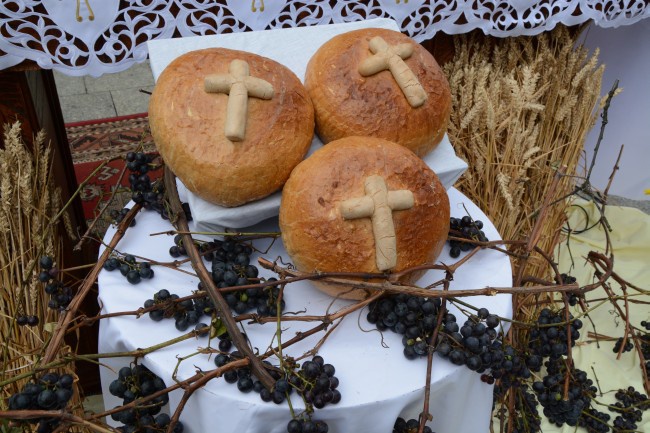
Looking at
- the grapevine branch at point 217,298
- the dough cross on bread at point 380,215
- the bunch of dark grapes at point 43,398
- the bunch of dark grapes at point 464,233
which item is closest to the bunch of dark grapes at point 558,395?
the bunch of dark grapes at point 464,233

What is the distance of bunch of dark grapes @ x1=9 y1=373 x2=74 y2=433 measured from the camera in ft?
2.21

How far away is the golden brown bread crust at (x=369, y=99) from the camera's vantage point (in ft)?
3.01

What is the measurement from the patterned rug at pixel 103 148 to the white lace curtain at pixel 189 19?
3.33 feet

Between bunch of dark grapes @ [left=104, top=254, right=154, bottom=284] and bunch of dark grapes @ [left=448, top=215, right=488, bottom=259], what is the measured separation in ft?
1.73

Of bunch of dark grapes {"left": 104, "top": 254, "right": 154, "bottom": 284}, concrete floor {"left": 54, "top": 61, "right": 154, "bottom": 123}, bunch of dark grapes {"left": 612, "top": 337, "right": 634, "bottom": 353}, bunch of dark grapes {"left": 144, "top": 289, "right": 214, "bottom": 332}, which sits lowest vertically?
bunch of dark grapes {"left": 612, "top": 337, "right": 634, "bottom": 353}

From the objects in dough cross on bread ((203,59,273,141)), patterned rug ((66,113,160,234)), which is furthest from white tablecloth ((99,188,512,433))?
patterned rug ((66,113,160,234))

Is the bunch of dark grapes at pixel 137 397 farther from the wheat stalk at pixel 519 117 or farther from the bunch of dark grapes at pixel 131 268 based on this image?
the wheat stalk at pixel 519 117

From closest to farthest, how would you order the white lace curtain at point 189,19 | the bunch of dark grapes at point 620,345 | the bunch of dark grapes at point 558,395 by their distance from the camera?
the bunch of dark grapes at point 558,395
the white lace curtain at point 189,19
the bunch of dark grapes at point 620,345

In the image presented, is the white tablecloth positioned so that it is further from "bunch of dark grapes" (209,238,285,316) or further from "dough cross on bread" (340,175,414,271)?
"dough cross on bread" (340,175,414,271)

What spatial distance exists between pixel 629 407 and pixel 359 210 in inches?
39.5

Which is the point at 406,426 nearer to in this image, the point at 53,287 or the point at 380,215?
the point at 380,215

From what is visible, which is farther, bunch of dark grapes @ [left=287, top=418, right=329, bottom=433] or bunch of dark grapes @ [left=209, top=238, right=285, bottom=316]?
bunch of dark grapes @ [left=209, top=238, right=285, bottom=316]

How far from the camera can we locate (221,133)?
0.84 metres

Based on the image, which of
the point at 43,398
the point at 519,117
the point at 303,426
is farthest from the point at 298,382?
the point at 519,117
